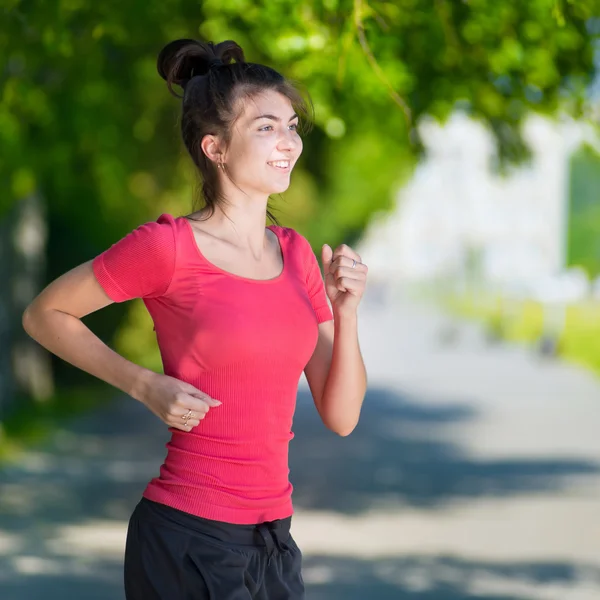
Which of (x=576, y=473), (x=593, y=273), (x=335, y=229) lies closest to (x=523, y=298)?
(x=593, y=273)

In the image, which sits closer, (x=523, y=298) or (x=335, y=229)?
(x=335, y=229)

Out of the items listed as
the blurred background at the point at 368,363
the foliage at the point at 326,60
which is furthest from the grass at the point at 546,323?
the foliage at the point at 326,60

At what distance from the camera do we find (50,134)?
32.1 ft

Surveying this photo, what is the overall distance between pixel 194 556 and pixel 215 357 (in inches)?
16.4

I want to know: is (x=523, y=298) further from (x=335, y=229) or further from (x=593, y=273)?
(x=335, y=229)

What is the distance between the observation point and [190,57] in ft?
10.1

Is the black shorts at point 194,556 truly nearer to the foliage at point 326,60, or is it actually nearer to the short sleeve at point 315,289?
the short sleeve at point 315,289

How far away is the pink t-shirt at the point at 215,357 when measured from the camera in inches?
108

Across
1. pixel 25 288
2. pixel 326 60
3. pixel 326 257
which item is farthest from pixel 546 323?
pixel 326 257

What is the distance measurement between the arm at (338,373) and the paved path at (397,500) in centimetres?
353

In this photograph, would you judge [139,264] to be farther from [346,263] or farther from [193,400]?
[346,263]

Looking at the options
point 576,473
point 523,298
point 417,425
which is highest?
point 523,298

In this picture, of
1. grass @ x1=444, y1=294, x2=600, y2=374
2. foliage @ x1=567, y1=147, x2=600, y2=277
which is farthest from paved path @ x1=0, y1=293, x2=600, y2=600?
foliage @ x1=567, y1=147, x2=600, y2=277

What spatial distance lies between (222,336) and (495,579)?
4.42 m
